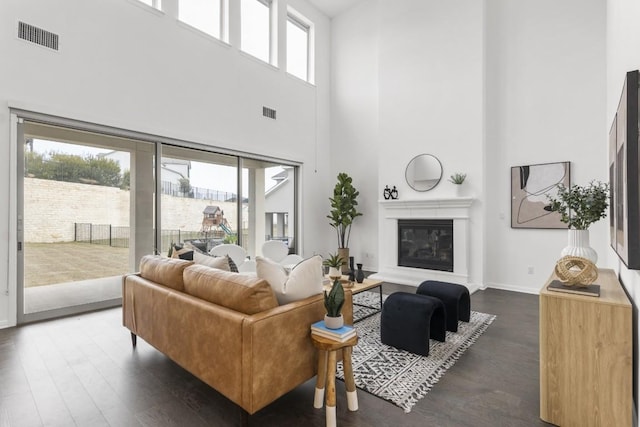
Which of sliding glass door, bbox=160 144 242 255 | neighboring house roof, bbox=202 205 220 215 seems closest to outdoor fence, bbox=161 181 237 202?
sliding glass door, bbox=160 144 242 255

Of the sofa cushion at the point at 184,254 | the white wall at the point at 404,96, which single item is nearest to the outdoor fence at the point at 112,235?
the sofa cushion at the point at 184,254

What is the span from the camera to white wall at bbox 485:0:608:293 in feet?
15.0

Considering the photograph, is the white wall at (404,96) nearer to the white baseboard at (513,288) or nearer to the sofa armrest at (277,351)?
the white baseboard at (513,288)

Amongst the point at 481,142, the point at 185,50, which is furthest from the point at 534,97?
the point at 185,50

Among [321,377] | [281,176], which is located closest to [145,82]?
[281,176]

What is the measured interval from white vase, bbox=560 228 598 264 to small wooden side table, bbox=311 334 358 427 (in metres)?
1.72

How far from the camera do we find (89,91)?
400 cm

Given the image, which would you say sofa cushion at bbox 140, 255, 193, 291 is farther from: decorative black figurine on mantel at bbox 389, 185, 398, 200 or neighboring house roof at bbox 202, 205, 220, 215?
decorative black figurine on mantel at bbox 389, 185, 398, 200

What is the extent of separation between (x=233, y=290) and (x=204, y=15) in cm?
537

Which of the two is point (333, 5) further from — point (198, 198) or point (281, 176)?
point (198, 198)

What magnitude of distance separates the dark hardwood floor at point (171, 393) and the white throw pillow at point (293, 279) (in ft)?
2.34

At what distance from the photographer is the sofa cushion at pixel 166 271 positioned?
243 cm

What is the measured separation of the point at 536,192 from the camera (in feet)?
16.2

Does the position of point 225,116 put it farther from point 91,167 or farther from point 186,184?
point 91,167
